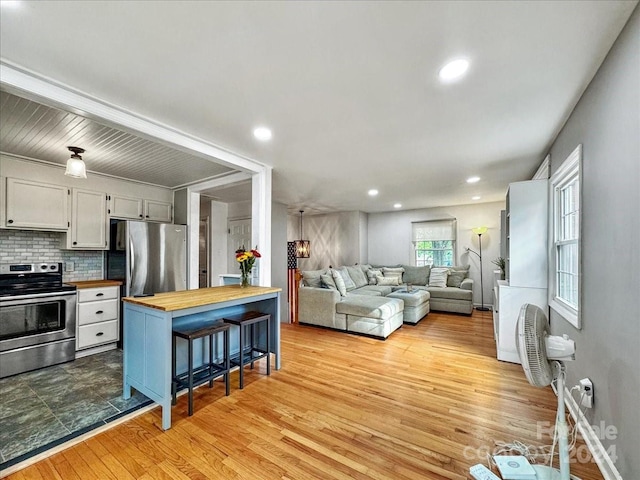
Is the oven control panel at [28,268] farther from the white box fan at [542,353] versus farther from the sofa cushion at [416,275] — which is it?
the sofa cushion at [416,275]

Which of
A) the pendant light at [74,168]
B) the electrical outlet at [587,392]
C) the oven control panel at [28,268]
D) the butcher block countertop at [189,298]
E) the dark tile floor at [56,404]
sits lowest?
the dark tile floor at [56,404]

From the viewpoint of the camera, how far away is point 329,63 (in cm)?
160

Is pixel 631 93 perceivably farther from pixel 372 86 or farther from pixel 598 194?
pixel 372 86

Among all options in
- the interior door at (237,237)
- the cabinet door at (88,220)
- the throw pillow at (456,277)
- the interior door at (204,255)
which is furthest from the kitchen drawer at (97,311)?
the throw pillow at (456,277)

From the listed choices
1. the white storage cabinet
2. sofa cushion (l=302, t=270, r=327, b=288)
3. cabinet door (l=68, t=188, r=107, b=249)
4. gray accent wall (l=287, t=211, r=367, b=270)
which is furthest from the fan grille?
gray accent wall (l=287, t=211, r=367, b=270)

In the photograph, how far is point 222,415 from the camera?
219cm

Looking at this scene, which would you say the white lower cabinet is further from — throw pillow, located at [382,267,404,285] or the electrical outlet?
throw pillow, located at [382,267,404,285]

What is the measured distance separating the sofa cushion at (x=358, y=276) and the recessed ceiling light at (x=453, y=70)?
4.72m

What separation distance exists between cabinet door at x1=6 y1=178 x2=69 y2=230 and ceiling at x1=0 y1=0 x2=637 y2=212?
774mm

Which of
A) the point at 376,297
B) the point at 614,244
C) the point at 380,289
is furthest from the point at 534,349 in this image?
the point at 380,289

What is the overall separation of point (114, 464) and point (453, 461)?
207 centimetres

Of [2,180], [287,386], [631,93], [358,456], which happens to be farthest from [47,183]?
[631,93]

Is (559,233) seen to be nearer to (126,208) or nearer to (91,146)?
(91,146)

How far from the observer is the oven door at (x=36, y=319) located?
2.84 m
